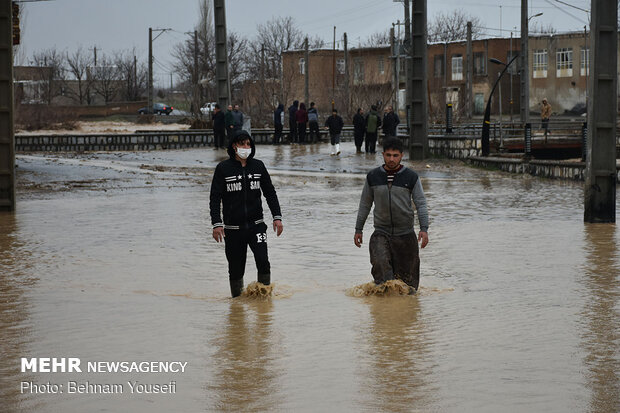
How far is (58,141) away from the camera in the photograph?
45.2 metres

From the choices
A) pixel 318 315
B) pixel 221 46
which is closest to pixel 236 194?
pixel 318 315

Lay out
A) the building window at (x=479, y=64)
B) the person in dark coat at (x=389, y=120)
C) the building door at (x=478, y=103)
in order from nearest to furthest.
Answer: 1. the person in dark coat at (x=389, y=120)
2. the building door at (x=478, y=103)
3. the building window at (x=479, y=64)

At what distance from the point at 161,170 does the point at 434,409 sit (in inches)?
922

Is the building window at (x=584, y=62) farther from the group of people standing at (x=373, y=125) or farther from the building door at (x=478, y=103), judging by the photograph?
the group of people standing at (x=373, y=125)

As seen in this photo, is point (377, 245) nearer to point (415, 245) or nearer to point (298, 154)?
point (415, 245)

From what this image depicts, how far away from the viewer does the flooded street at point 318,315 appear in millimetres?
6148

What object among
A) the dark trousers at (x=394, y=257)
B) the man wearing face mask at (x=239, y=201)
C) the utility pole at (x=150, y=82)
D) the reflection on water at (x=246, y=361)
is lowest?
the reflection on water at (x=246, y=361)

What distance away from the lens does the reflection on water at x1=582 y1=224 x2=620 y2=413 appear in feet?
20.1

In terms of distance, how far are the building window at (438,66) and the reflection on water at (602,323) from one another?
80.4m

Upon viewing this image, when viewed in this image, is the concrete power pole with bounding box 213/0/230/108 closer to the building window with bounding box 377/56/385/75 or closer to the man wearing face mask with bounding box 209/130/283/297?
the man wearing face mask with bounding box 209/130/283/297

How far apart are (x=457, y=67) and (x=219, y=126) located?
5793 centimetres

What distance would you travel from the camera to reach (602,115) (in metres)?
15.5

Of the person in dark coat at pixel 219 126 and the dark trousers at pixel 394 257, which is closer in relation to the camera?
the dark trousers at pixel 394 257

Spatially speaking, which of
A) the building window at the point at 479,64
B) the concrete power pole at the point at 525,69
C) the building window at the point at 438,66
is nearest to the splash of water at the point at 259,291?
the concrete power pole at the point at 525,69
